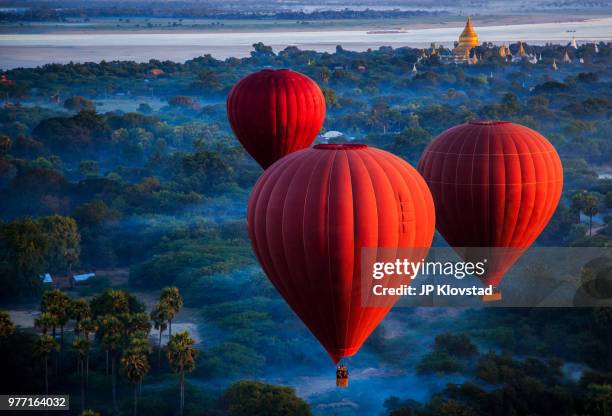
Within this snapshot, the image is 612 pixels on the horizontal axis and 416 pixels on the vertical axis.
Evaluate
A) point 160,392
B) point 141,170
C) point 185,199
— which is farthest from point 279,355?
point 141,170

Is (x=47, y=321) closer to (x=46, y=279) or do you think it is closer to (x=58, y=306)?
(x=58, y=306)

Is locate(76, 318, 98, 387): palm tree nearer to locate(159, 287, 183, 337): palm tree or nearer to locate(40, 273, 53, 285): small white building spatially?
locate(159, 287, 183, 337): palm tree

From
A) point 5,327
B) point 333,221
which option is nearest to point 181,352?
point 5,327

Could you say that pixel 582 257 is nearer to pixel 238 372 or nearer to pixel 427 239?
pixel 238 372

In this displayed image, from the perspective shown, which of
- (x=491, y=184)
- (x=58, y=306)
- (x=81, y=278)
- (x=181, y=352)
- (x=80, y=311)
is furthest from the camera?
(x=81, y=278)

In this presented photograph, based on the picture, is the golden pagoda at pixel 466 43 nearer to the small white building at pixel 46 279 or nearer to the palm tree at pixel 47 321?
the small white building at pixel 46 279
